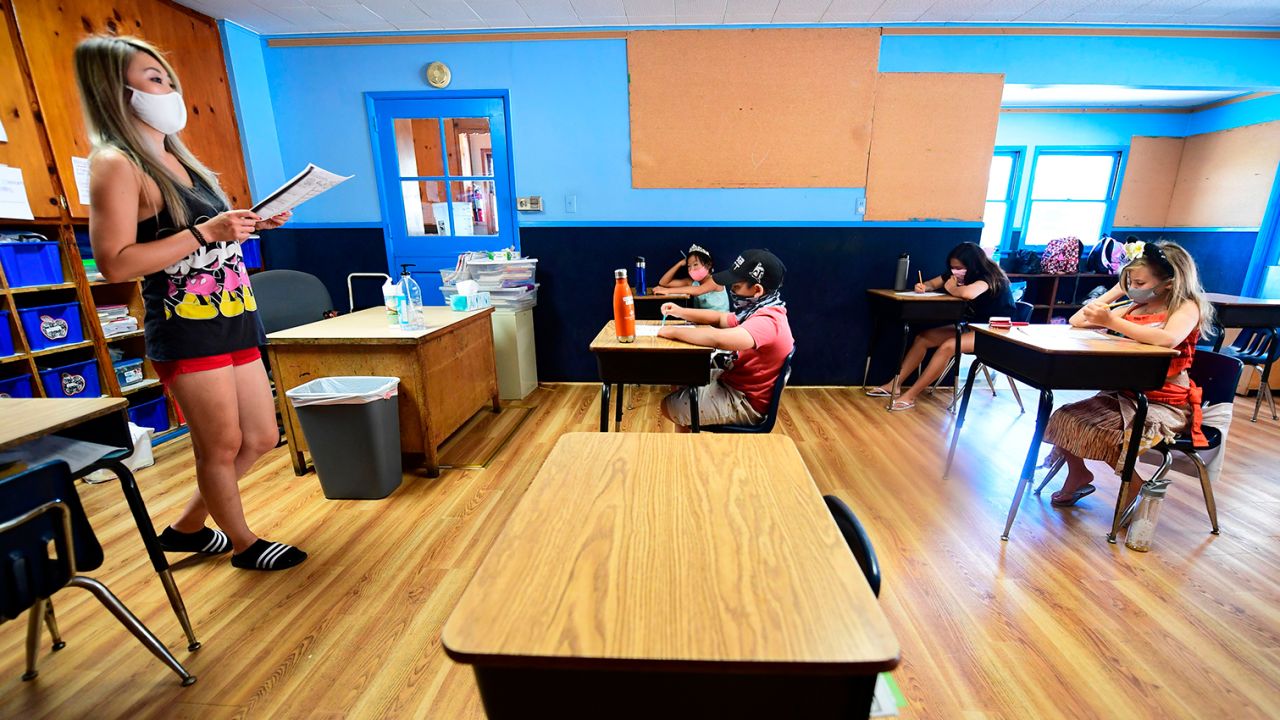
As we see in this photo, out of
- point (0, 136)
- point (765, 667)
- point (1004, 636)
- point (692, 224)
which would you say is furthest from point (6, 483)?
point (692, 224)

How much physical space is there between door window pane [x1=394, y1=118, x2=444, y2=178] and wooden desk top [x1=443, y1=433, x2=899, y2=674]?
12.2 ft

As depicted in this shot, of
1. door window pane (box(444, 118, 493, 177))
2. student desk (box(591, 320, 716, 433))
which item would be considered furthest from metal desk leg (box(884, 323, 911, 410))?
door window pane (box(444, 118, 493, 177))

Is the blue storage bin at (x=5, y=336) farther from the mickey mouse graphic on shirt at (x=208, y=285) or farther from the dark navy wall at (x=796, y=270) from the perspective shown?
the dark navy wall at (x=796, y=270)

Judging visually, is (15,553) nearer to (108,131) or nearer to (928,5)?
(108,131)

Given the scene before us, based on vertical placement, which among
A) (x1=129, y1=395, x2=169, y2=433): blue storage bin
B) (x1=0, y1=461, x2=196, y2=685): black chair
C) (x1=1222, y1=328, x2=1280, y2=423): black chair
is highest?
(x1=0, y1=461, x2=196, y2=685): black chair

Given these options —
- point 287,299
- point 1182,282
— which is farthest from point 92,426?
point 1182,282

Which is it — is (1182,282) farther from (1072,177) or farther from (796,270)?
(1072,177)

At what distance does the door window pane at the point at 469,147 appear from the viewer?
389cm

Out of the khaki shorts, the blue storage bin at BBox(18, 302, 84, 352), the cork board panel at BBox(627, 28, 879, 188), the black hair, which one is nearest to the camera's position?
the khaki shorts

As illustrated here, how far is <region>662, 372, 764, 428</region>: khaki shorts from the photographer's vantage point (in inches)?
83.9

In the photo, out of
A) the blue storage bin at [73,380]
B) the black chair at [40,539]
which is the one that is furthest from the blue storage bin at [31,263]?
the black chair at [40,539]

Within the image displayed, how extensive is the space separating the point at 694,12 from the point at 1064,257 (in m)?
5.19

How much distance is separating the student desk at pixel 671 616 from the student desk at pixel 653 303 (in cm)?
270

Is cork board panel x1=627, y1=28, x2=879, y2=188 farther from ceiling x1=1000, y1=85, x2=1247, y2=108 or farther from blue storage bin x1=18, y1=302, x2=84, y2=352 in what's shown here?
blue storage bin x1=18, y1=302, x2=84, y2=352
